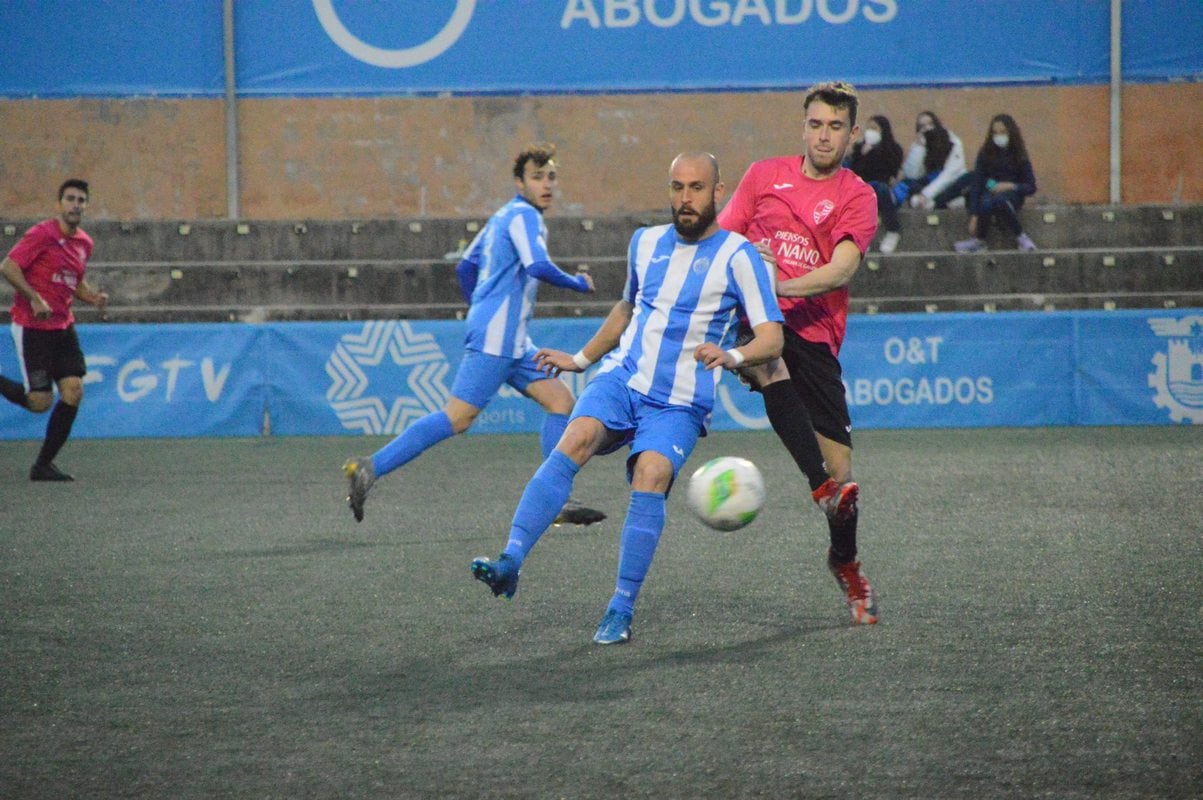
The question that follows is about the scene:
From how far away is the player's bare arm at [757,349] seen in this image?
Result: 479 cm

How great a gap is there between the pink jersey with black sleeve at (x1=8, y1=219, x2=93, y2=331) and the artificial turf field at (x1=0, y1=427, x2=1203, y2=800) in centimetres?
189

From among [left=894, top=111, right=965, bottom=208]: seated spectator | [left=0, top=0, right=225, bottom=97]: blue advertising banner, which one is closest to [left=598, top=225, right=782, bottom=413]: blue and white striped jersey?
[left=894, top=111, right=965, bottom=208]: seated spectator

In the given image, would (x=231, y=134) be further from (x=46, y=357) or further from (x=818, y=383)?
(x=818, y=383)

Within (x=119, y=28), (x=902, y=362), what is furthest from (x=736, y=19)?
(x=119, y=28)

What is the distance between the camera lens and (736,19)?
1702 centimetres

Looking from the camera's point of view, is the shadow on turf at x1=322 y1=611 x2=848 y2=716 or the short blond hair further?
the short blond hair

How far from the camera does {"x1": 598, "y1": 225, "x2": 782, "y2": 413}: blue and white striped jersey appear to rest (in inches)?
197

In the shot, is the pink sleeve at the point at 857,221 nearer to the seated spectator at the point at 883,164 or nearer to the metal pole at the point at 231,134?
the seated spectator at the point at 883,164

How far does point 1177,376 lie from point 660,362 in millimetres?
8894

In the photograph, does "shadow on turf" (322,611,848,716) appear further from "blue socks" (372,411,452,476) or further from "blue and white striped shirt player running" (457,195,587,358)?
"blue and white striped shirt player running" (457,195,587,358)

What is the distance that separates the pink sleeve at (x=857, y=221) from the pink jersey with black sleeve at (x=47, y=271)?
661cm

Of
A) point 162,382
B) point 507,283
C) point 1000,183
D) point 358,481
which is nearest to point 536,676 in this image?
point 358,481

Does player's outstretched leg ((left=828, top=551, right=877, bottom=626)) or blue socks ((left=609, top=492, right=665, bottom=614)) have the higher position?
blue socks ((left=609, top=492, right=665, bottom=614))

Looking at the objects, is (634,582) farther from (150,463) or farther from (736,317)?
(150,463)
